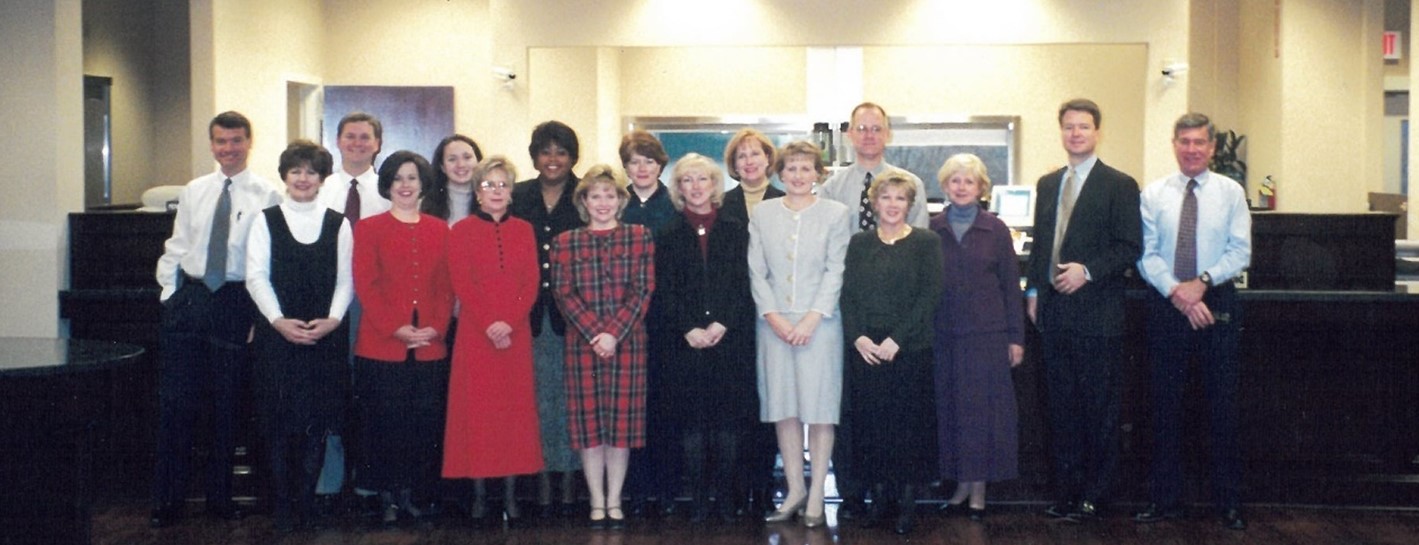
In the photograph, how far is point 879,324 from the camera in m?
5.24

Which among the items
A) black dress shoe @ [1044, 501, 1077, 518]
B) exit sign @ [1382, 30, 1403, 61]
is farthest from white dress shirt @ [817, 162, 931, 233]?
exit sign @ [1382, 30, 1403, 61]

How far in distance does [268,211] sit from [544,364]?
108cm

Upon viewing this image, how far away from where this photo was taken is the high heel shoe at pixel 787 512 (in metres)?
5.42

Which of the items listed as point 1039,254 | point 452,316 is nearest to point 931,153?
point 1039,254

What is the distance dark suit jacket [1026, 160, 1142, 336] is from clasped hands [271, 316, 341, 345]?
8.24 ft

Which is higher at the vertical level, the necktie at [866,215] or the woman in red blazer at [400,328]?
the necktie at [866,215]

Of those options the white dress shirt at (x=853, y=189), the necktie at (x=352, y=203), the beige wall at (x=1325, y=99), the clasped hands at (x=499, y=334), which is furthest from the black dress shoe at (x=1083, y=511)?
the beige wall at (x=1325, y=99)

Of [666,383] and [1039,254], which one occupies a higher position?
[1039,254]

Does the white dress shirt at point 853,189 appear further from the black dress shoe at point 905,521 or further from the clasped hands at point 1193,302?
the black dress shoe at point 905,521

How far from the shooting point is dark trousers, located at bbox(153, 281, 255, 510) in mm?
5445

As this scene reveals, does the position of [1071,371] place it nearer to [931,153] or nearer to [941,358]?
[941,358]

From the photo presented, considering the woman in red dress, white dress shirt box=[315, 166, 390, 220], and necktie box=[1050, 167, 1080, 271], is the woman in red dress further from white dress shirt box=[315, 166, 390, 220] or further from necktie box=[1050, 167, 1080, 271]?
necktie box=[1050, 167, 1080, 271]

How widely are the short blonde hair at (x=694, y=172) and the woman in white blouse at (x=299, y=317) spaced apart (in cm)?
115

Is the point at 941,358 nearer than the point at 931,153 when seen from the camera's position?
Yes
